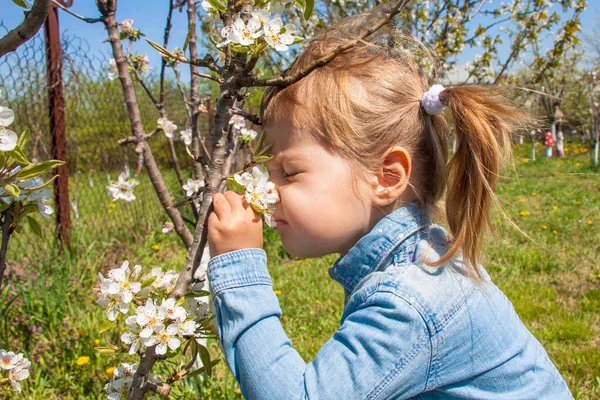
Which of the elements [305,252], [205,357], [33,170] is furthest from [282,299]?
[33,170]

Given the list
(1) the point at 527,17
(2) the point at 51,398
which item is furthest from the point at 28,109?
(1) the point at 527,17

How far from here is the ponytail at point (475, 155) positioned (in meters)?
1.39

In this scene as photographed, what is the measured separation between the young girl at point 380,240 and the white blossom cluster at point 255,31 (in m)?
0.34

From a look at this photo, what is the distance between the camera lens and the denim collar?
139cm

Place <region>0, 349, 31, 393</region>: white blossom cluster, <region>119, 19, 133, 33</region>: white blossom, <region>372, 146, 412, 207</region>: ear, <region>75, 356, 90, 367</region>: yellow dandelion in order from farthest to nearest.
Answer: <region>75, 356, 90, 367</region>: yellow dandelion, <region>119, 19, 133, 33</region>: white blossom, <region>372, 146, 412, 207</region>: ear, <region>0, 349, 31, 393</region>: white blossom cluster

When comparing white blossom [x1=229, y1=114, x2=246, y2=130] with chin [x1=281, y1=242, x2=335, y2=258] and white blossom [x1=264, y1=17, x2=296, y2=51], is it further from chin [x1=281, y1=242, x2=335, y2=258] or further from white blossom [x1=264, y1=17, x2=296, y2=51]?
white blossom [x1=264, y1=17, x2=296, y2=51]

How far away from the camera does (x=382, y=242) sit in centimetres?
139

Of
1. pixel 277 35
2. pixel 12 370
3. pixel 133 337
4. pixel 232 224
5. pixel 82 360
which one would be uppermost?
pixel 277 35

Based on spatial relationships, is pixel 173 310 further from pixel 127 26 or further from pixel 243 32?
pixel 127 26

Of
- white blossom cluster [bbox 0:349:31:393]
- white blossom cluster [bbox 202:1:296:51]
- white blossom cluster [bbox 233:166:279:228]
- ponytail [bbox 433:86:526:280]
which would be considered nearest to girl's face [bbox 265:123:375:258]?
white blossom cluster [bbox 233:166:279:228]

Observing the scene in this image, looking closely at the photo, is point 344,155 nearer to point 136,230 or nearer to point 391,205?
point 391,205

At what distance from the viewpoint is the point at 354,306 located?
1.28m

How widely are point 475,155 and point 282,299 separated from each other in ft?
7.39

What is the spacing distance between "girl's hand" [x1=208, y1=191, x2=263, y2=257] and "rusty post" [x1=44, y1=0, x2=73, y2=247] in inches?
113
